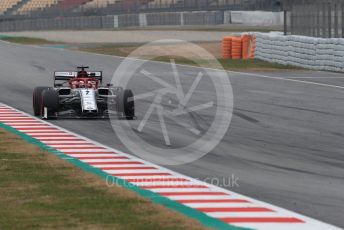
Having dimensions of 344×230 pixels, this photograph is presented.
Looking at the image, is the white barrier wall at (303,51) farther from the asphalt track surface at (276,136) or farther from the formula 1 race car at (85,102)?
the formula 1 race car at (85,102)

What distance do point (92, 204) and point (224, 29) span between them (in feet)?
214

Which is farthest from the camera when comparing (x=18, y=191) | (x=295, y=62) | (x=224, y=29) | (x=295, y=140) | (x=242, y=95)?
(x=224, y=29)

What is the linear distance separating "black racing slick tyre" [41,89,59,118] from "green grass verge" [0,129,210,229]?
548 centimetres

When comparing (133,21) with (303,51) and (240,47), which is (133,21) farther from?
(303,51)

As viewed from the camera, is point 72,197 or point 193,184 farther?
point 193,184

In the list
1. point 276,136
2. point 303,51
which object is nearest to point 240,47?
point 303,51

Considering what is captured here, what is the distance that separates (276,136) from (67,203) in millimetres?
7069

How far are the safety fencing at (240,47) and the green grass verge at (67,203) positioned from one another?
29342mm

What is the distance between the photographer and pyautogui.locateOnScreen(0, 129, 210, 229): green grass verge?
924cm

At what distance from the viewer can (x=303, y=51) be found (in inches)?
1435

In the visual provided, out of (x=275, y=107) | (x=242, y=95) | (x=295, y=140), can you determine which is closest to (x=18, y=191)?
(x=295, y=140)

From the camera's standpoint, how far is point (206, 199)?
1065 centimetres

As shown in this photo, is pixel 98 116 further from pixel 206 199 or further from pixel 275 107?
pixel 206 199

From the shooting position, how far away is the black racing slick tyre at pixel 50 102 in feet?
62.9
